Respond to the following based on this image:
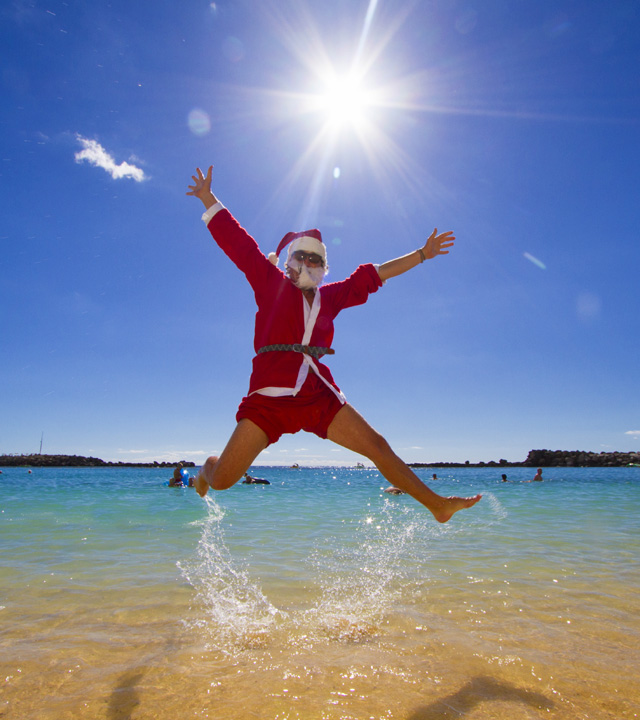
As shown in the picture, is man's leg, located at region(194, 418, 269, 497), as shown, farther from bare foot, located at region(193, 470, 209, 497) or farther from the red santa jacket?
bare foot, located at region(193, 470, 209, 497)

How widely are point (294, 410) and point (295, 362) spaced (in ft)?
1.03

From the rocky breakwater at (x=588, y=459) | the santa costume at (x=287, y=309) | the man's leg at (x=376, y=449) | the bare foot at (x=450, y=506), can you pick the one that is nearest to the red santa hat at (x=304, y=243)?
the santa costume at (x=287, y=309)

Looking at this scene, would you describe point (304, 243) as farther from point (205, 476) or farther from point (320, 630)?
point (320, 630)

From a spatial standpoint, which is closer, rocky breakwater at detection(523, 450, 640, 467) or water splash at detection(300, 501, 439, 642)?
water splash at detection(300, 501, 439, 642)

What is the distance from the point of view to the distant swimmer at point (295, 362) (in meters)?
2.90

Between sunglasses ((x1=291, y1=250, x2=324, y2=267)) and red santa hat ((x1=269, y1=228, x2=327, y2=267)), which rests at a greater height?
red santa hat ((x1=269, y1=228, x2=327, y2=267))

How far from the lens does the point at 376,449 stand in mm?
2936

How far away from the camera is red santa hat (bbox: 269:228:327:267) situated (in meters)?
3.33

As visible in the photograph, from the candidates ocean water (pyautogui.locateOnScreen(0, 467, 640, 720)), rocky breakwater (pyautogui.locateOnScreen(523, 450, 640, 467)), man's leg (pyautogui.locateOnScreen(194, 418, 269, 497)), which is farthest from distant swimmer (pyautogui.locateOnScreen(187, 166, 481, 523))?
rocky breakwater (pyautogui.locateOnScreen(523, 450, 640, 467))

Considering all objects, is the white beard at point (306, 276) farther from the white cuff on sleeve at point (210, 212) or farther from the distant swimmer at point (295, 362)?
the white cuff on sleeve at point (210, 212)

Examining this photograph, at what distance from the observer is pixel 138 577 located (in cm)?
445

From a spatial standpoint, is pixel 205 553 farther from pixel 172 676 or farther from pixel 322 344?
pixel 322 344

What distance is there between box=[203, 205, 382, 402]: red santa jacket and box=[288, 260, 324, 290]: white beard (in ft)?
0.19

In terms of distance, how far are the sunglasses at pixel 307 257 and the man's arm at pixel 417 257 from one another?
0.52 m
